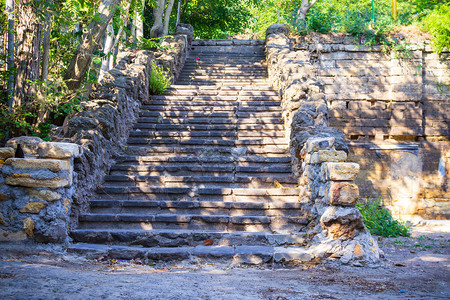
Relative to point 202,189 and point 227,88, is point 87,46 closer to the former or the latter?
point 202,189

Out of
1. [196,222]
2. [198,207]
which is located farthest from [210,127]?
[196,222]

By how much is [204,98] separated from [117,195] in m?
3.79

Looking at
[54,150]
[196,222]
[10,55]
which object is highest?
[10,55]

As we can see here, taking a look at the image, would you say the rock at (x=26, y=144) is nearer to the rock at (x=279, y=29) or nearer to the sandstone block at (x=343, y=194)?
the sandstone block at (x=343, y=194)

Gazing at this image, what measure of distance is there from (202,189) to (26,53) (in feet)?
10.4

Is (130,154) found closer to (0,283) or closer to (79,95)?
(79,95)

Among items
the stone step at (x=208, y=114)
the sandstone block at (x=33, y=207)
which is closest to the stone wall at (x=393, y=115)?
the stone step at (x=208, y=114)

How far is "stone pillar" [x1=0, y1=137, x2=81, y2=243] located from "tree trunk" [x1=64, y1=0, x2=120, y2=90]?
2.60m

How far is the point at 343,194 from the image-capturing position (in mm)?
4992

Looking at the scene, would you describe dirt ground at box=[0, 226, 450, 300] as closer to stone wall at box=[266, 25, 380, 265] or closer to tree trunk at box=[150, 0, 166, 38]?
stone wall at box=[266, 25, 380, 265]

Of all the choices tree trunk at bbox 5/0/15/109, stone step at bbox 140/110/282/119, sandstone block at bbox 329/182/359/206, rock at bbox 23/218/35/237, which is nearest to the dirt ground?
rock at bbox 23/218/35/237

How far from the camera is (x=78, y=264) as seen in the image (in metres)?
4.51

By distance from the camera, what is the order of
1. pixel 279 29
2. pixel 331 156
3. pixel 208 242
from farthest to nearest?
pixel 279 29 < pixel 331 156 < pixel 208 242

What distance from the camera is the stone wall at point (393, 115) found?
1241 centimetres
